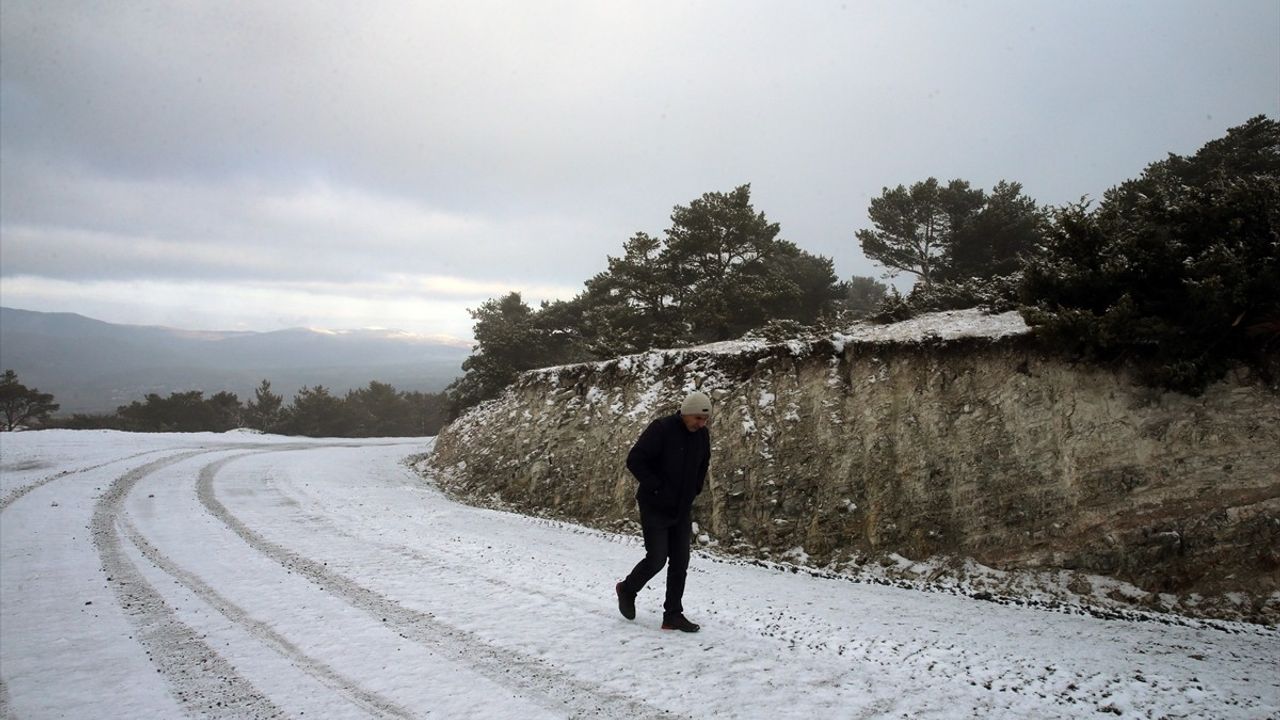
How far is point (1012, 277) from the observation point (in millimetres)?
12953

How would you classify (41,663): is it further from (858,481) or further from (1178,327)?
(1178,327)

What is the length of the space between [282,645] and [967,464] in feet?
32.7

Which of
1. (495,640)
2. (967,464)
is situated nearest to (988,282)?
(967,464)

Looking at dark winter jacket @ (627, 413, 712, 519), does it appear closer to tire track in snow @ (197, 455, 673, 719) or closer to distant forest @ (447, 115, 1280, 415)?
tire track in snow @ (197, 455, 673, 719)

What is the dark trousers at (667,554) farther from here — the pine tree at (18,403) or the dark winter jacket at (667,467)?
the pine tree at (18,403)

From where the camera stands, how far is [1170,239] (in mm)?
8523

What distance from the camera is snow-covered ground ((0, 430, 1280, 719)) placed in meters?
4.20

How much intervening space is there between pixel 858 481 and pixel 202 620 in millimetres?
9595

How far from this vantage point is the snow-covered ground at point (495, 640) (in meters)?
4.20

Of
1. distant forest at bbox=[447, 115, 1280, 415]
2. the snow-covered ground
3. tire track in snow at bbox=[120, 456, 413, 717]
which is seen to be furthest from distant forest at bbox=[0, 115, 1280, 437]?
tire track in snow at bbox=[120, 456, 413, 717]

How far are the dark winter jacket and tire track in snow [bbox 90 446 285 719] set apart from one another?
3302 mm

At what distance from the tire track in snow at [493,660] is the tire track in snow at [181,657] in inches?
52.5

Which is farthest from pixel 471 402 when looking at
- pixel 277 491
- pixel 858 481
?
pixel 858 481

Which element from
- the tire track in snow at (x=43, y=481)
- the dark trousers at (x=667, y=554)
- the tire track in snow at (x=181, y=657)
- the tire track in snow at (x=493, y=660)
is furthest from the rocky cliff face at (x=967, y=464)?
the tire track in snow at (x=43, y=481)
